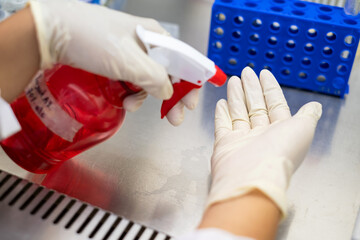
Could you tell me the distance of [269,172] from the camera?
3.02 feet

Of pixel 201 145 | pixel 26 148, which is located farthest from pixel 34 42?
pixel 201 145

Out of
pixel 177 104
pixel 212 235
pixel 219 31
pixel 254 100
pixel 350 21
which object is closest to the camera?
pixel 212 235

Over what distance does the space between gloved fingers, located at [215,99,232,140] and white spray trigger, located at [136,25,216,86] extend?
0.23 m

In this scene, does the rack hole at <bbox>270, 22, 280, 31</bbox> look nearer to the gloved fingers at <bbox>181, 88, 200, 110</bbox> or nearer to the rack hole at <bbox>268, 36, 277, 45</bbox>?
the rack hole at <bbox>268, 36, 277, 45</bbox>

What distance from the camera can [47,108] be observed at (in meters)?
1.04

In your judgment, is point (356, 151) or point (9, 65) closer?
point (9, 65)

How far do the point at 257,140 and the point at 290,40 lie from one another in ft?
1.80

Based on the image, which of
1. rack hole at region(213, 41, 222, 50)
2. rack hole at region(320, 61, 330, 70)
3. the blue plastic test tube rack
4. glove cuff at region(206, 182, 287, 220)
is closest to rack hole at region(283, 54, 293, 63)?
the blue plastic test tube rack

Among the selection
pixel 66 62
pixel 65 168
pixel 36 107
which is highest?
pixel 66 62

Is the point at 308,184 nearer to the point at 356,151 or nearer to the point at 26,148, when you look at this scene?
the point at 356,151

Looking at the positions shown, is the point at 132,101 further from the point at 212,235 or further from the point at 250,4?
the point at 250,4

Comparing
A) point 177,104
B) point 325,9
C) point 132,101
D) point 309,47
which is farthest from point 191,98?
point 325,9

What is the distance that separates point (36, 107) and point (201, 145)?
492 mm

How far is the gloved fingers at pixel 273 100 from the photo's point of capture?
1228mm
